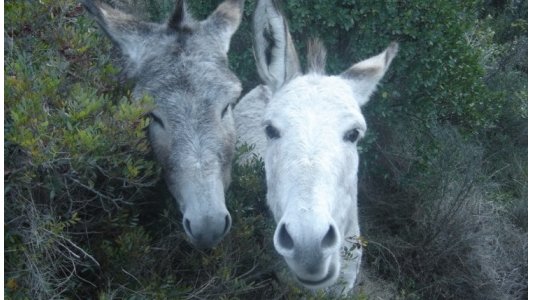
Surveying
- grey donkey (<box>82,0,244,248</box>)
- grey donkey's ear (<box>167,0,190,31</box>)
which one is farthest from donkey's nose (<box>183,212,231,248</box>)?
grey donkey's ear (<box>167,0,190,31</box>)

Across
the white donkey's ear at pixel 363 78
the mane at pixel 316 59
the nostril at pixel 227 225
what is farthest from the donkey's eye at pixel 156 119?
the white donkey's ear at pixel 363 78

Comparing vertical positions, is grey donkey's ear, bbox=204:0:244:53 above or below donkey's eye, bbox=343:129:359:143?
above

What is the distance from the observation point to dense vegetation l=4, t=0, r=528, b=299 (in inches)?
111

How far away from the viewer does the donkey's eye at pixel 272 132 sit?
3.35 m

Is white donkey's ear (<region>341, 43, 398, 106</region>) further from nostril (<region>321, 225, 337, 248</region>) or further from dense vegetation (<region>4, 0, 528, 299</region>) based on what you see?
nostril (<region>321, 225, 337, 248</region>)

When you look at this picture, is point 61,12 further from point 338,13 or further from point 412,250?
point 412,250

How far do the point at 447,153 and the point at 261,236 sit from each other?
346 cm

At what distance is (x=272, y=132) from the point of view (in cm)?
339

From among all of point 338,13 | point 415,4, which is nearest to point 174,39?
point 338,13

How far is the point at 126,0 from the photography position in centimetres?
559

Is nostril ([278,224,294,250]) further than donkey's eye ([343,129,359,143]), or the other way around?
donkey's eye ([343,129,359,143])

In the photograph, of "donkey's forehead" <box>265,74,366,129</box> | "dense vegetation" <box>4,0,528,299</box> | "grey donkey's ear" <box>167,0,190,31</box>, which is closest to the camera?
"dense vegetation" <box>4,0,528,299</box>

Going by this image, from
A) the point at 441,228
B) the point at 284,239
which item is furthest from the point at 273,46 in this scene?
the point at 441,228

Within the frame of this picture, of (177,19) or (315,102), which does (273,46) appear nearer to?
(177,19)
